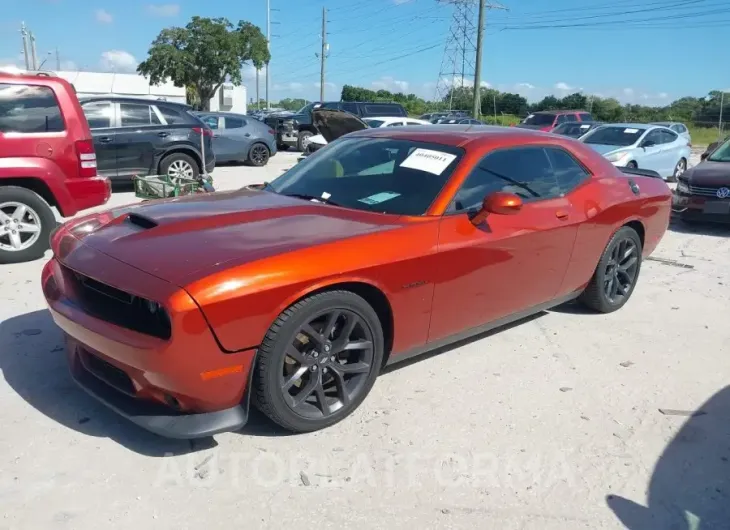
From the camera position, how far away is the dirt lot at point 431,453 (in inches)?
105

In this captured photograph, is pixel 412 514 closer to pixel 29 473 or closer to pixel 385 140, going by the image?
pixel 29 473

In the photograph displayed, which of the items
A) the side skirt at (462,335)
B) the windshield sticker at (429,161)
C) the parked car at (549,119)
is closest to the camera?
the side skirt at (462,335)

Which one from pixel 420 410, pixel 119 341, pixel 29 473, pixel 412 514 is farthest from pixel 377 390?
pixel 29 473

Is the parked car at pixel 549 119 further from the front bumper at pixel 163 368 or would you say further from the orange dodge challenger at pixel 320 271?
the front bumper at pixel 163 368

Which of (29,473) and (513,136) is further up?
(513,136)

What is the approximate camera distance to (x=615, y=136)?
13289 mm

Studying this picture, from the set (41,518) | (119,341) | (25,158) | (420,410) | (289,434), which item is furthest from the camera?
(25,158)

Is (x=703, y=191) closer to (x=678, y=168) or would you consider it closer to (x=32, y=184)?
(x=678, y=168)

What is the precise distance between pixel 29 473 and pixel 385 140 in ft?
9.43

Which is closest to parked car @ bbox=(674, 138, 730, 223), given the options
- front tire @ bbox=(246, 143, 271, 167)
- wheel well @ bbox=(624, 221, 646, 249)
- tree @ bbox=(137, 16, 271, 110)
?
wheel well @ bbox=(624, 221, 646, 249)

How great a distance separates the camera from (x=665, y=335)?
15.8 ft

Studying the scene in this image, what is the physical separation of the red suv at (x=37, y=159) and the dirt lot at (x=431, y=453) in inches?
82.1

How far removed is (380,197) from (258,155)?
1273cm

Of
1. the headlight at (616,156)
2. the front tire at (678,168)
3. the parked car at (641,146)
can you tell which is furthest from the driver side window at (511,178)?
the front tire at (678,168)
